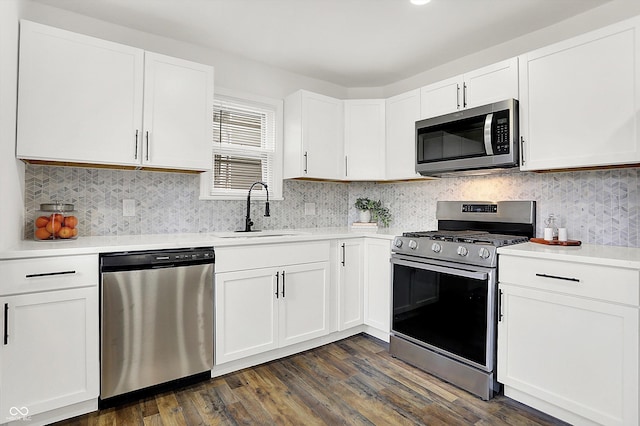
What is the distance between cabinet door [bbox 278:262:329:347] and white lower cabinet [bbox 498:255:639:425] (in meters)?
1.31

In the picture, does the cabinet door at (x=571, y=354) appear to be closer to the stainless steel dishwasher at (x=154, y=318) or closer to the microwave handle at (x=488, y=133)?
the microwave handle at (x=488, y=133)

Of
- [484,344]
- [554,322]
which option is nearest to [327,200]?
[484,344]

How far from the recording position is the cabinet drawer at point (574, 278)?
165cm

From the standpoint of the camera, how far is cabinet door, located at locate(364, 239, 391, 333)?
2930 millimetres

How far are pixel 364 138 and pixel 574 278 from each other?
6.83ft

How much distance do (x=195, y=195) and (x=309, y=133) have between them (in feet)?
3.72

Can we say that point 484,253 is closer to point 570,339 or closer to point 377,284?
point 570,339

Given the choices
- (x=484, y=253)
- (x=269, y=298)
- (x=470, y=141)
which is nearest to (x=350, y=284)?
(x=269, y=298)

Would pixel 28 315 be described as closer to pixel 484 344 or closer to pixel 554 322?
pixel 484 344

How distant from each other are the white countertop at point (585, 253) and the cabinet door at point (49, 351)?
2.44 metres

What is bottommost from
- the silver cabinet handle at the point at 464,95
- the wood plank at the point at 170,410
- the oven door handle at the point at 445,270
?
the wood plank at the point at 170,410

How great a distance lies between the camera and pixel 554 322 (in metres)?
1.90

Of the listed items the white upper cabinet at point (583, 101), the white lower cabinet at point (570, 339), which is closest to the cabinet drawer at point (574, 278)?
the white lower cabinet at point (570, 339)

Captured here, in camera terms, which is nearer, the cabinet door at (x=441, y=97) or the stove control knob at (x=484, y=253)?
the stove control knob at (x=484, y=253)
